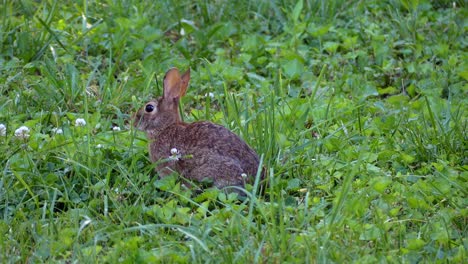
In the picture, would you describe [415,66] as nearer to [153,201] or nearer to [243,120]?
[243,120]

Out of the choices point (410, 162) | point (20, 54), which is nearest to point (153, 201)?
point (410, 162)

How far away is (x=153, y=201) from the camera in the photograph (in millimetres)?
5305

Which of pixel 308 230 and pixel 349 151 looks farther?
pixel 349 151

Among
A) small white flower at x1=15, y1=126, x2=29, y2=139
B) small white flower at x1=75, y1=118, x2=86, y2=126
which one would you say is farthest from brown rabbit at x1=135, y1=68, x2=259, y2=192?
small white flower at x1=15, y1=126, x2=29, y2=139

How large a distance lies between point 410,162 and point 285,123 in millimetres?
826

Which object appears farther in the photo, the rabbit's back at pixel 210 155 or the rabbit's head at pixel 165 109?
the rabbit's head at pixel 165 109

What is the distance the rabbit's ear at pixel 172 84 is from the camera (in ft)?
19.6

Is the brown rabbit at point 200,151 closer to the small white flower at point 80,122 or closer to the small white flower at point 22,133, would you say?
the small white flower at point 80,122

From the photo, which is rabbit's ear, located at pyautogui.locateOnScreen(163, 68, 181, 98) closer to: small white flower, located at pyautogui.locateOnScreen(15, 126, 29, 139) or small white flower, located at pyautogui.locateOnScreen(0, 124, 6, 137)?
small white flower, located at pyautogui.locateOnScreen(15, 126, 29, 139)

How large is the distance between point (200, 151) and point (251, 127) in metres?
0.78

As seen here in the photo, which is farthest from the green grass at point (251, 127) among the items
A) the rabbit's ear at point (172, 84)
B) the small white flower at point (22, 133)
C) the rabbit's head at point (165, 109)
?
the rabbit's ear at point (172, 84)

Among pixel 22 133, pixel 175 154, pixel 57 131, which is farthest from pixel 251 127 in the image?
pixel 22 133

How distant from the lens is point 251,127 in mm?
6105

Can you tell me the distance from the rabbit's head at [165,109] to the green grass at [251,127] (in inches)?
5.0
